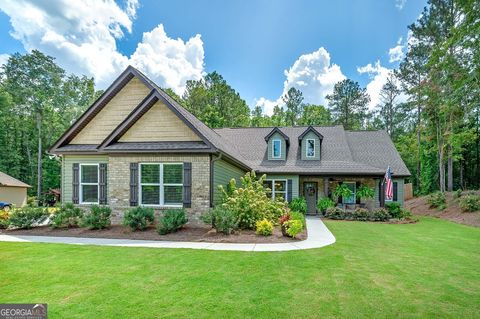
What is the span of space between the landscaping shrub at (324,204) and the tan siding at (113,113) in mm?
12250

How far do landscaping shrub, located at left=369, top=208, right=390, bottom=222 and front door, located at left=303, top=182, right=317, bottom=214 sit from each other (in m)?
3.77

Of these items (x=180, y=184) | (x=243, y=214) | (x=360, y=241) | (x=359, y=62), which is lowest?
(x=360, y=241)

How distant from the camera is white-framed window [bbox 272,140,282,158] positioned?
20.4 m

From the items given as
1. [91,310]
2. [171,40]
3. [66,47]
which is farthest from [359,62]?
[91,310]

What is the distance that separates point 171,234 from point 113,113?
23.4ft

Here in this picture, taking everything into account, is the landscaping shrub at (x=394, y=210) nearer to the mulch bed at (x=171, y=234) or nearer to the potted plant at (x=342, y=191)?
the potted plant at (x=342, y=191)

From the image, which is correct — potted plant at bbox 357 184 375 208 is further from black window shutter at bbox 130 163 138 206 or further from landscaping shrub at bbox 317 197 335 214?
black window shutter at bbox 130 163 138 206

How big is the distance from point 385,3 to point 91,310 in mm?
16992

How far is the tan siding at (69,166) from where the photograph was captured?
44.9 ft

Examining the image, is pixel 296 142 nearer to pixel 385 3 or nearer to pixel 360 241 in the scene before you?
pixel 385 3

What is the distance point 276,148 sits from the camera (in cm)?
2048

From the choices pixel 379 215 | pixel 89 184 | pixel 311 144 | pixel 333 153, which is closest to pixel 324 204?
pixel 379 215

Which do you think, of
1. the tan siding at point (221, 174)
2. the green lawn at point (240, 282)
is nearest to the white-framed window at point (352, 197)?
the tan siding at point (221, 174)

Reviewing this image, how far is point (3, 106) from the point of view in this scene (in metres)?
32.7
